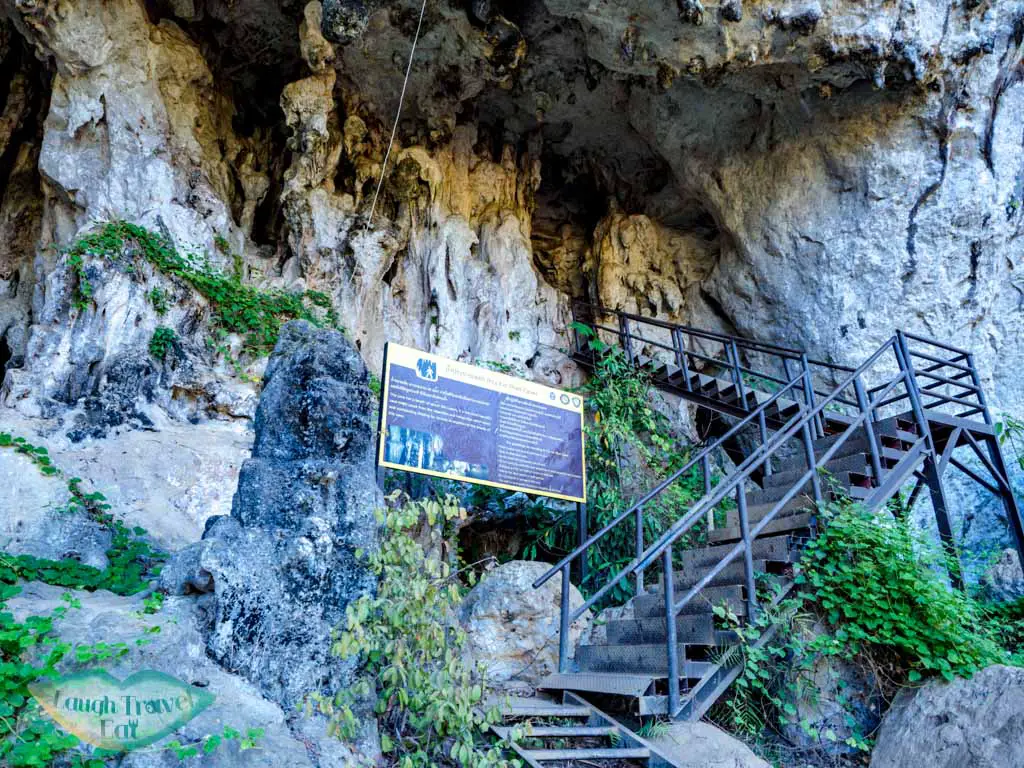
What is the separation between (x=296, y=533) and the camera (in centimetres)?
370

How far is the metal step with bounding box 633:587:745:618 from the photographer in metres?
4.59

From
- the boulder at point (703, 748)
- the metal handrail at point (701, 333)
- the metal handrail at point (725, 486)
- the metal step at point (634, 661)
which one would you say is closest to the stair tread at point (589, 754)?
the boulder at point (703, 748)

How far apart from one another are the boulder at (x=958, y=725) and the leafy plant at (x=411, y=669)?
7.37 ft

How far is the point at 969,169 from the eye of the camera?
9445mm

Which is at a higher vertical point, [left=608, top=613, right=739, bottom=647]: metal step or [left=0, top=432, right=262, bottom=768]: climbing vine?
[left=608, top=613, right=739, bottom=647]: metal step

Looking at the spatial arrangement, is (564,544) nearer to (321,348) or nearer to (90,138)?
(321,348)

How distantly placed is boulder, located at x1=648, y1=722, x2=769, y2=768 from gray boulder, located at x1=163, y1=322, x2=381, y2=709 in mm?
1711

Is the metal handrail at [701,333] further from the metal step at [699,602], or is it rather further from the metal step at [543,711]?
the metal step at [543,711]

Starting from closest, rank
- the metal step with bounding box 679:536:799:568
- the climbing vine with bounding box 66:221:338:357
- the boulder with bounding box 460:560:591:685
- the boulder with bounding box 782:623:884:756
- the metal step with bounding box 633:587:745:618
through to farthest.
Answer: the boulder with bounding box 782:623:884:756 < the metal step with bounding box 633:587:745:618 < the metal step with bounding box 679:536:799:568 < the boulder with bounding box 460:560:591:685 < the climbing vine with bounding box 66:221:338:357

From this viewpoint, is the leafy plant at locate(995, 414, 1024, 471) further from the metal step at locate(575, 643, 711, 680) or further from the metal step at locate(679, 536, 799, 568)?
the metal step at locate(575, 643, 711, 680)

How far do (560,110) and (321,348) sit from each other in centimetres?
890

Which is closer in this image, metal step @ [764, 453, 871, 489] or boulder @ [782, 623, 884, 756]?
boulder @ [782, 623, 884, 756]

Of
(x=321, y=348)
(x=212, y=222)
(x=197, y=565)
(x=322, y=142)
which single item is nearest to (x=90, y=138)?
(x=212, y=222)

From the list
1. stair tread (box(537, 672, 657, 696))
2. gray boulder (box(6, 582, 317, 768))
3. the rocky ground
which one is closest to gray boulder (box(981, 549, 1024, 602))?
the rocky ground
